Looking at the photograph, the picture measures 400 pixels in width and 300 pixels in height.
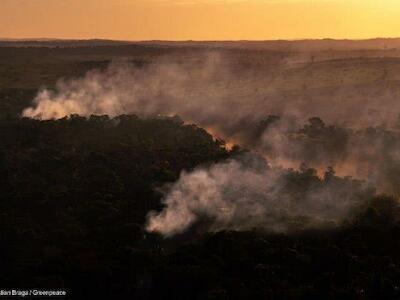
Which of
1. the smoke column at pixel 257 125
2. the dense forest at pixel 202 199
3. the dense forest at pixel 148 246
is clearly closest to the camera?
the dense forest at pixel 148 246

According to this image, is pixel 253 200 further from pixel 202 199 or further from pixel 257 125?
pixel 257 125

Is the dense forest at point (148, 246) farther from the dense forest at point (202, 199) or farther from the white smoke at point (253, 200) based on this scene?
the white smoke at point (253, 200)

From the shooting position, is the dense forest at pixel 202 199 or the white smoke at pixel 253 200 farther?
the white smoke at pixel 253 200

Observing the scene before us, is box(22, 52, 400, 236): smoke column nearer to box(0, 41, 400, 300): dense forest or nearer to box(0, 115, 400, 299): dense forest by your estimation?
box(0, 41, 400, 300): dense forest

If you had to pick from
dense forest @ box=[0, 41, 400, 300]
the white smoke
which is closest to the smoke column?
the white smoke

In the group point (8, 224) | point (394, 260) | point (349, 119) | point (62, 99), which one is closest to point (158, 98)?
point (62, 99)

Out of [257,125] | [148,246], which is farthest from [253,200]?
[257,125]

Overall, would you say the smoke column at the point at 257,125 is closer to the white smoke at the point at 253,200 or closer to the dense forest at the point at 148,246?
the white smoke at the point at 253,200

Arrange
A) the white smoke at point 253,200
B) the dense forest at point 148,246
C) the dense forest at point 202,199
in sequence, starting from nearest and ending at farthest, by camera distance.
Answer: the dense forest at point 148,246
the dense forest at point 202,199
the white smoke at point 253,200

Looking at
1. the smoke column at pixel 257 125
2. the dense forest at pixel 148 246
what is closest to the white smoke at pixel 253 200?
the smoke column at pixel 257 125

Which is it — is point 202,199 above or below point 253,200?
above

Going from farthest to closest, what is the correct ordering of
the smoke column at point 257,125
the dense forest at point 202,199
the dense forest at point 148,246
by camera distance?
the smoke column at point 257,125, the dense forest at point 202,199, the dense forest at point 148,246
